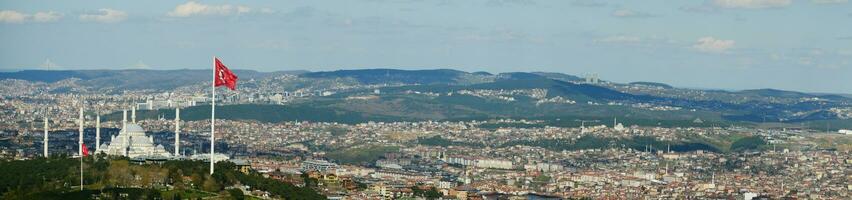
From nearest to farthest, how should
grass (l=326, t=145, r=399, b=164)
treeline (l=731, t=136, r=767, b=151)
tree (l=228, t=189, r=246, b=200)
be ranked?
1. tree (l=228, t=189, r=246, b=200)
2. grass (l=326, t=145, r=399, b=164)
3. treeline (l=731, t=136, r=767, b=151)

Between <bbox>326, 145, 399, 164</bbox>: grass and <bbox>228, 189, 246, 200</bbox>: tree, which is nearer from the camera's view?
<bbox>228, 189, 246, 200</bbox>: tree

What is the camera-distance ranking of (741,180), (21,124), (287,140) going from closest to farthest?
(741,180) → (21,124) → (287,140)

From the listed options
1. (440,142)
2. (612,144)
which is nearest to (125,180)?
(440,142)

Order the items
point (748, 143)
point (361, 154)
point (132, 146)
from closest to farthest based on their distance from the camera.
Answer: point (132, 146) < point (361, 154) < point (748, 143)

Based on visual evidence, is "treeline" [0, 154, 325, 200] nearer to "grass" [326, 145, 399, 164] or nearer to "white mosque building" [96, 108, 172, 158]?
"white mosque building" [96, 108, 172, 158]

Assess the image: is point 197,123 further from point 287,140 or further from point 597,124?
point 597,124

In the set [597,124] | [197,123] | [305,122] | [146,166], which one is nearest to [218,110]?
[305,122]

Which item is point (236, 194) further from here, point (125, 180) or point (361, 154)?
point (361, 154)

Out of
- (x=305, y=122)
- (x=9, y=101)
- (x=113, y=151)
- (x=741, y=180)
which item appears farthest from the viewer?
(x=305, y=122)

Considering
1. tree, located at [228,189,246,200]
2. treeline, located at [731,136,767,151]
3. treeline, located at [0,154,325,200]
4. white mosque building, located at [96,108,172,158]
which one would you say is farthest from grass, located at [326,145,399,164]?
tree, located at [228,189,246,200]

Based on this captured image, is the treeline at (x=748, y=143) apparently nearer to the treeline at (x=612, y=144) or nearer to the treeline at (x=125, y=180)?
the treeline at (x=612, y=144)

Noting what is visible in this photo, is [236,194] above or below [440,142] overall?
above
